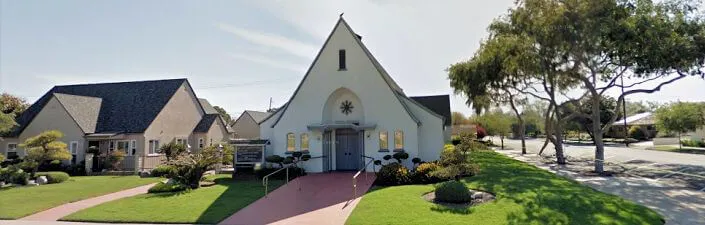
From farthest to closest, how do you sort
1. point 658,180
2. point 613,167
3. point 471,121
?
point 471,121 < point 613,167 < point 658,180

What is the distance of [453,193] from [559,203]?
11.0 ft

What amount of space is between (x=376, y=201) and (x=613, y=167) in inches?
750

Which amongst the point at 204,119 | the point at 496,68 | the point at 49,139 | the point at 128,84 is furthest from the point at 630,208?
the point at 128,84

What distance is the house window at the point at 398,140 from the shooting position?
21.2 m

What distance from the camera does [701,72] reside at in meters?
20.1

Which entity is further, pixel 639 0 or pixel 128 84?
pixel 128 84

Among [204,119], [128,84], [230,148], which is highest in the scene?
[128,84]

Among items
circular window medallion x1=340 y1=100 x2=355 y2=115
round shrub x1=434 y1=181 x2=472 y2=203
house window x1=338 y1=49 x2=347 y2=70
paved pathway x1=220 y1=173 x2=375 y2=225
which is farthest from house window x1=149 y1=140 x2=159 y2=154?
round shrub x1=434 y1=181 x2=472 y2=203

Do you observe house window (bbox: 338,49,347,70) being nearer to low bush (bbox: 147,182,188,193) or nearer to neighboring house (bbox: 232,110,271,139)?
low bush (bbox: 147,182,188,193)

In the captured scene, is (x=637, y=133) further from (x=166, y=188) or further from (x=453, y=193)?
(x=166, y=188)

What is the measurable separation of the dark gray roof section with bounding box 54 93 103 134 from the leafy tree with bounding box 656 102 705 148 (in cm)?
5708

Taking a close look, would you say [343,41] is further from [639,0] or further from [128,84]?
[128,84]

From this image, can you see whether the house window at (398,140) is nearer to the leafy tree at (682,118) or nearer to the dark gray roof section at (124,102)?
the dark gray roof section at (124,102)

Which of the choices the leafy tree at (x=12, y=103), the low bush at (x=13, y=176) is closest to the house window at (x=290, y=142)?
the low bush at (x=13, y=176)
